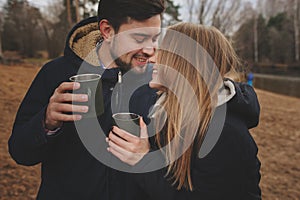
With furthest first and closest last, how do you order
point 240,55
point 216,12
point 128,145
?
point 216,12
point 240,55
point 128,145

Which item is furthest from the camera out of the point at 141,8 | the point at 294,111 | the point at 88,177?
the point at 294,111

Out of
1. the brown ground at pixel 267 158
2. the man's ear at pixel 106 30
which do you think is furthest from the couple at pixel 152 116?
the brown ground at pixel 267 158

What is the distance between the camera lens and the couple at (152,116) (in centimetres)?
121

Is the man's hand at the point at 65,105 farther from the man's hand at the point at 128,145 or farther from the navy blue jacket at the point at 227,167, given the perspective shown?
the navy blue jacket at the point at 227,167

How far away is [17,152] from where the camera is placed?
1.48m

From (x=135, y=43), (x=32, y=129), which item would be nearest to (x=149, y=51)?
(x=135, y=43)

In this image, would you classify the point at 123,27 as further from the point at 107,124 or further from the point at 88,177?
the point at 88,177

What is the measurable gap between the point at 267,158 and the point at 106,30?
478 centimetres

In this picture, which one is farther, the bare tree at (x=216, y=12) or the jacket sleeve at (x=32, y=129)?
the bare tree at (x=216, y=12)

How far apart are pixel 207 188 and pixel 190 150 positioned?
176 millimetres

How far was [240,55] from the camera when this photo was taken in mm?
4348

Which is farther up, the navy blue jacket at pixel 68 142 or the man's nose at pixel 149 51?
the man's nose at pixel 149 51

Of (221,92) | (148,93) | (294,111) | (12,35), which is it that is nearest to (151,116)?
(148,93)

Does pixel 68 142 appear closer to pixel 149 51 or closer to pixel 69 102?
pixel 69 102
